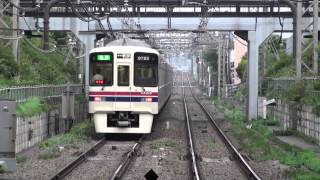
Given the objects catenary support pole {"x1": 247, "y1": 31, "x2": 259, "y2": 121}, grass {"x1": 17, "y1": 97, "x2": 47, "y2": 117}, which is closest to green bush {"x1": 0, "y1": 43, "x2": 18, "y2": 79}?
grass {"x1": 17, "y1": 97, "x2": 47, "y2": 117}

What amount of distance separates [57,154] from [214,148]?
15.4 feet

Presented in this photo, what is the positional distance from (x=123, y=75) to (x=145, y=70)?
751mm

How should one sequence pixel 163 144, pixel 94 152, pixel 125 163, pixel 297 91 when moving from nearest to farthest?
pixel 125 163 → pixel 94 152 → pixel 163 144 → pixel 297 91

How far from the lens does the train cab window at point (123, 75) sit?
766 inches

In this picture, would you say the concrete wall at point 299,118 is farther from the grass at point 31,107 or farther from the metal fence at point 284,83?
the grass at point 31,107

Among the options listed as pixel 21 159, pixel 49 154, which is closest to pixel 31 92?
pixel 49 154

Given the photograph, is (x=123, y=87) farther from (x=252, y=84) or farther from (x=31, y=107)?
(x=252, y=84)

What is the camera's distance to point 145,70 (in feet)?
65.0

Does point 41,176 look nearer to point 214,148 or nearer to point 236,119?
point 214,148

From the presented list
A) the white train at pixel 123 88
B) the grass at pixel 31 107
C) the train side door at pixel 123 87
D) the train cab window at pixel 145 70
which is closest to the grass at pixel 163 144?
the white train at pixel 123 88

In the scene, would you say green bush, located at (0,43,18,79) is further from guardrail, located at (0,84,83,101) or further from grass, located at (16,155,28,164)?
grass, located at (16,155,28,164)

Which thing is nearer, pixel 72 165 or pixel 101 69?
pixel 72 165

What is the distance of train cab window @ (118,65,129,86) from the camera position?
19.5m

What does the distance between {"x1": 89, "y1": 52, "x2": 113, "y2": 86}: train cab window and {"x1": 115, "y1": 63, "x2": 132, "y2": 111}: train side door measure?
0.28 m
